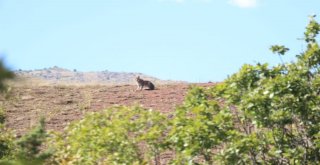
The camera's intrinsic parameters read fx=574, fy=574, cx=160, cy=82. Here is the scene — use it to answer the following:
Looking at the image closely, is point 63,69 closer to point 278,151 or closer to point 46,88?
point 46,88

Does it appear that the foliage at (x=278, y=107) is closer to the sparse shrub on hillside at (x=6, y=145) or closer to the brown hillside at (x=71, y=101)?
the sparse shrub on hillside at (x=6, y=145)

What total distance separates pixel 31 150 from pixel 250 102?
12.9 ft

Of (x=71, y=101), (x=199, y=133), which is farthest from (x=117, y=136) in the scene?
(x=71, y=101)

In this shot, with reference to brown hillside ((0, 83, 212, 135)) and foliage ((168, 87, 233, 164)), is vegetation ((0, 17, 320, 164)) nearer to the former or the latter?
foliage ((168, 87, 233, 164))

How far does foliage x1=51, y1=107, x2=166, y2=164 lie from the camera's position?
8.46 metres

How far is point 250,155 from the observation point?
8844 millimetres

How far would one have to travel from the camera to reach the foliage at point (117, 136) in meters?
8.46

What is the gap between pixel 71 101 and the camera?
838 inches

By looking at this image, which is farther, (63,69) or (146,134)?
(63,69)

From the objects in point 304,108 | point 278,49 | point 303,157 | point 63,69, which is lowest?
point 303,157

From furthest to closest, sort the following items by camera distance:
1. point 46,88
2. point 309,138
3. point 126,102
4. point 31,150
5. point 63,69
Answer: point 63,69, point 46,88, point 126,102, point 309,138, point 31,150

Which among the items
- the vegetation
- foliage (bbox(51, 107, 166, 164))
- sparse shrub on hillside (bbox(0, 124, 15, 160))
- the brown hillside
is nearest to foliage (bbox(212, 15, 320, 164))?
the vegetation

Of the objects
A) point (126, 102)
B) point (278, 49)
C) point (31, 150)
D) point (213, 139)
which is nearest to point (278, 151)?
point (213, 139)

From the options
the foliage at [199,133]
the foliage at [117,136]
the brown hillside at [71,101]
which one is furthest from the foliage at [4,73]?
the brown hillside at [71,101]
